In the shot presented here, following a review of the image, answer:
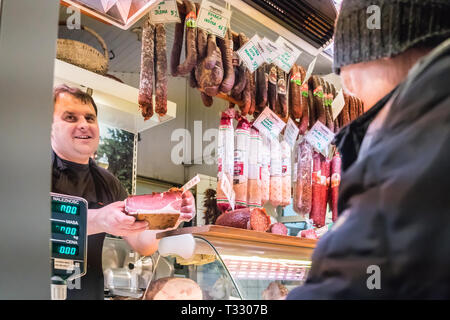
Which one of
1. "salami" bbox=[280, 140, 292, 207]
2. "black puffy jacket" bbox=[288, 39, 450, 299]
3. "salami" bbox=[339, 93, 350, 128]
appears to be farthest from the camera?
"salami" bbox=[339, 93, 350, 128]

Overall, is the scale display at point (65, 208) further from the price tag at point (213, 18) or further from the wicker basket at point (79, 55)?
the price tag at point (213, 18)

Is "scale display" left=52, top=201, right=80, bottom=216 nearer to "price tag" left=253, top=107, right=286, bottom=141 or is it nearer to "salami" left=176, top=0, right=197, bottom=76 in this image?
"salami" left=176, top=0, right=197, bottom=76

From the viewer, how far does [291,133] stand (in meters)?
4.11

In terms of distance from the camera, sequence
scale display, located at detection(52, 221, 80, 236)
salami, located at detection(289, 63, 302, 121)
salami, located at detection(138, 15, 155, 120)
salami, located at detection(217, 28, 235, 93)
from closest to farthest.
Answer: scale display, located at detection(52, 221, 80, 236) < salami, located at detection(138, 15, 155, 120) < salami, located at detection(217, 28, 235, 93) < salami, located at detection(289, 63, 302, 121)

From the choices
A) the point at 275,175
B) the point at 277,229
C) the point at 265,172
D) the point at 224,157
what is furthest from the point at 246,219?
the point at 275,175

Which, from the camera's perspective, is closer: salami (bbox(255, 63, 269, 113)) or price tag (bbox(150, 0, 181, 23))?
price tag (bbox(150, 0, 181, 23))

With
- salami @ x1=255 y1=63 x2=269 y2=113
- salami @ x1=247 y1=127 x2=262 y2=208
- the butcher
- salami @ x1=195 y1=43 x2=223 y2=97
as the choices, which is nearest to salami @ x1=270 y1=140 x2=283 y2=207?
salami @ x1=247 y1=127 x2=262 y2=208

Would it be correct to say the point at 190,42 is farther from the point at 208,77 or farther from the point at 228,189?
the point at 228,189

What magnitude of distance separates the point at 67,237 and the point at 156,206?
0.59 meters

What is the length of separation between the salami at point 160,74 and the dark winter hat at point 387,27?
173cm

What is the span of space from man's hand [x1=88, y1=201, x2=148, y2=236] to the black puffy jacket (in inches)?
69.7

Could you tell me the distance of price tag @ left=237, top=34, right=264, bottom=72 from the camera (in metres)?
3.47

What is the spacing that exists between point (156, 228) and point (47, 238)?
4.35 feet

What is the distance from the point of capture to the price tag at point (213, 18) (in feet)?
10.5
